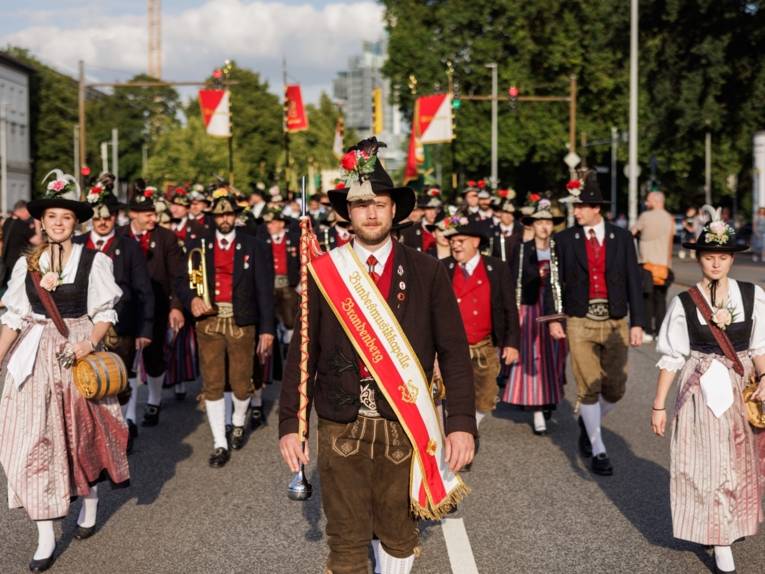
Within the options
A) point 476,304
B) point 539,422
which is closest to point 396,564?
point 476,304

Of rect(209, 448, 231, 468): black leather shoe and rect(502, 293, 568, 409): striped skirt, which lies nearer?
rect(209, 448, 231, 468): black leather shoe

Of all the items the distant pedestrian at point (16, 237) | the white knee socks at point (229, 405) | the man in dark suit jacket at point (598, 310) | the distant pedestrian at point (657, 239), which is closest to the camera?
the man in dark suit jacket at point (598, 310)

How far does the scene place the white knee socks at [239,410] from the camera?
31.2 ft

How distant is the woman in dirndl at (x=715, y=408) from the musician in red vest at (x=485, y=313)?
9.42 feet

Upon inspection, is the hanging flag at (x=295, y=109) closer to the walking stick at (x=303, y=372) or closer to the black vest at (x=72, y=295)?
the black vest at (x=72, y=295)

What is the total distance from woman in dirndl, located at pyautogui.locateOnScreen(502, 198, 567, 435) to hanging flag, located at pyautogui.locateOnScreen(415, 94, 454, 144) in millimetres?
23482

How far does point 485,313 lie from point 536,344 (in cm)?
148

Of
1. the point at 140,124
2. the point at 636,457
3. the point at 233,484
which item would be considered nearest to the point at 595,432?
the point at 636,457

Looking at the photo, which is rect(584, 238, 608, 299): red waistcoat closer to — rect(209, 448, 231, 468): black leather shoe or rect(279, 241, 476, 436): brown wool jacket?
rect(209, 448, 231, 468): black leather shoe

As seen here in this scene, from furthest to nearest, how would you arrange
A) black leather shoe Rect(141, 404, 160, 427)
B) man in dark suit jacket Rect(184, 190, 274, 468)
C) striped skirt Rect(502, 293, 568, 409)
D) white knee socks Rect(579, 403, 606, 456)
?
1. black leather shoe Rect(141, 404, 160, 427)
2. striped skirt Rect(502, 293, 568, 409)
3. man in dark suit jacket Rect(184, 190, 274, 468)
4. white knee socks Rect(579, 403, 606, 456)

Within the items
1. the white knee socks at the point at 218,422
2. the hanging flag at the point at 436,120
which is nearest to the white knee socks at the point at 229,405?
the white knee socks at the point at 218,422

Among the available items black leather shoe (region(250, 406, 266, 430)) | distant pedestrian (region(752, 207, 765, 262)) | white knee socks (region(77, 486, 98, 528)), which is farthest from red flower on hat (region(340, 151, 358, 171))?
distant pedestrian (region(752, 207, 765, 262))

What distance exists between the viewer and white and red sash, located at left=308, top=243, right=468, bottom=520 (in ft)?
15.3

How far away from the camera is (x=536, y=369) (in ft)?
33.7
